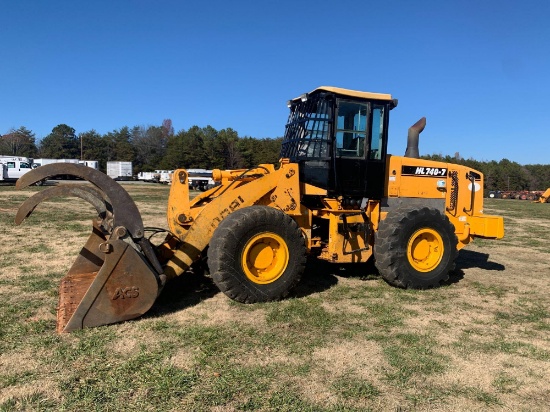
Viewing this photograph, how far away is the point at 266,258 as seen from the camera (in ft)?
18.8

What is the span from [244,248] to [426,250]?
3031mm

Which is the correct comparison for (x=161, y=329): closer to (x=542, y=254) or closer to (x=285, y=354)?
(x=285, y=354)

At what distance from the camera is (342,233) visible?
21.5 feet

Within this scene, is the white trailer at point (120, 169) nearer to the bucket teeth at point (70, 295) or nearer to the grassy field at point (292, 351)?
the grassy field at point (292, 351)

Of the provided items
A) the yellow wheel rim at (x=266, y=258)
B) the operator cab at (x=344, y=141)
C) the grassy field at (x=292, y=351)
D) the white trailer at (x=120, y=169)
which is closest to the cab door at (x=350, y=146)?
the operator cab at (x=344, y=141)

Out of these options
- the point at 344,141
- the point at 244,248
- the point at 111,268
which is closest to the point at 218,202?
the point at 244,248

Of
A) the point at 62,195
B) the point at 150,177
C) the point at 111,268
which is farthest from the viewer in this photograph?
the point at 150,177

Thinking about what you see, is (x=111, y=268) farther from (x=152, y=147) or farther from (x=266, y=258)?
(x=152, y=147)

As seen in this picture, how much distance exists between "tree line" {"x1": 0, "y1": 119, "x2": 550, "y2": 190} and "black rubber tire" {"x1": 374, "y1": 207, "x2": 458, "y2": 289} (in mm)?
60838

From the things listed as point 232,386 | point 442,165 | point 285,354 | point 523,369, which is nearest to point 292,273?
point 285,354

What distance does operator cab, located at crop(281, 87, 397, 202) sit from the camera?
21.1 feet

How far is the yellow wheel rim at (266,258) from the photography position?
5.57m

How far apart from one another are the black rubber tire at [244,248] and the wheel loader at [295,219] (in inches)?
0.5

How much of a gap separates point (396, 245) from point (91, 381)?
439cm
